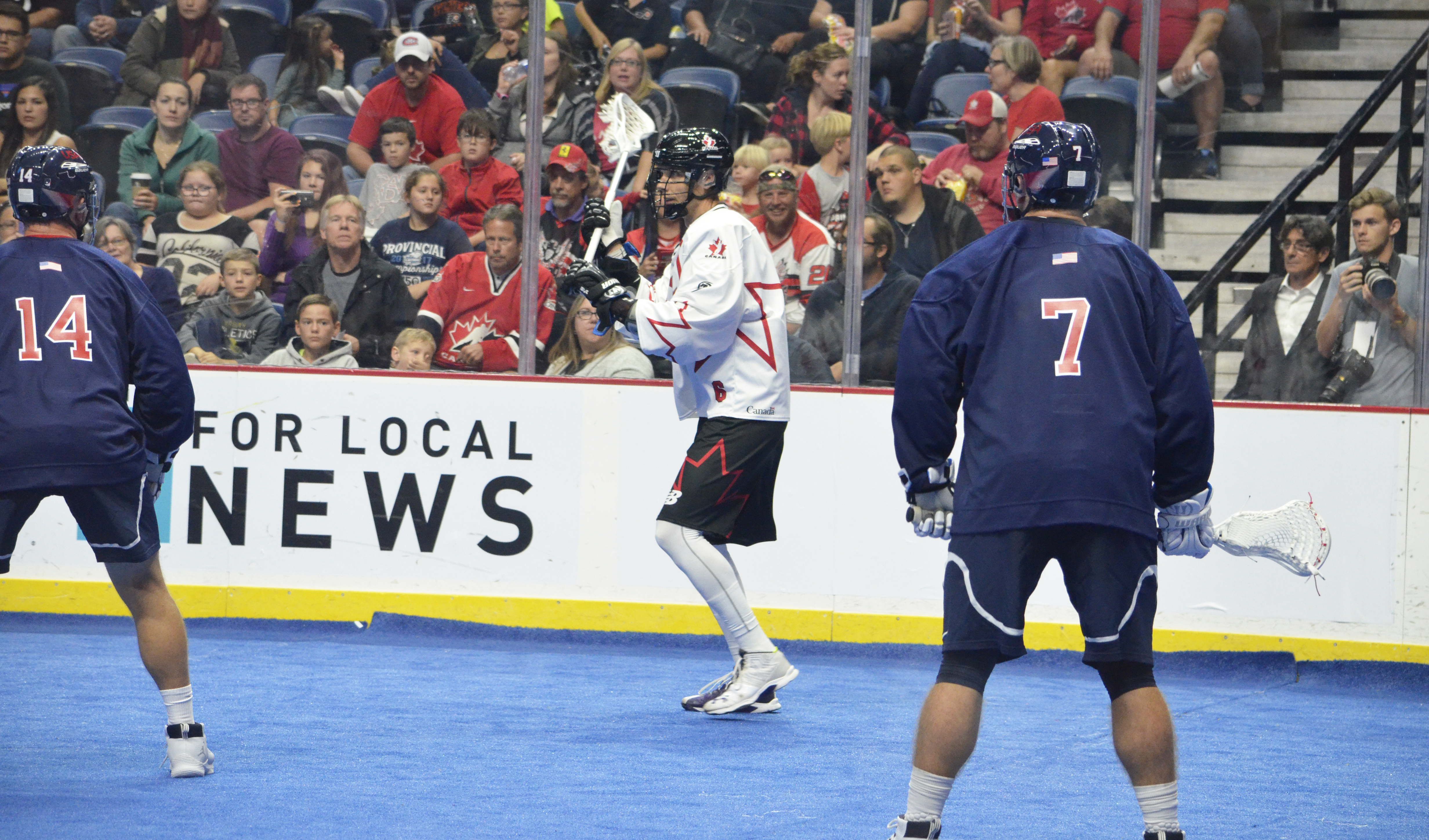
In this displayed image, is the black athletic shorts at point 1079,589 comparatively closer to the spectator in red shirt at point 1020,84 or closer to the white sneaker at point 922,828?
the white sneaker at point 922,828

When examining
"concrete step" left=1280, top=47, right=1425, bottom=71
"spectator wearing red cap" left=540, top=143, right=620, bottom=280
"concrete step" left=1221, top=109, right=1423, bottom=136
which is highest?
"concrete step" left=1280, top=47, right=1425, bottom=71

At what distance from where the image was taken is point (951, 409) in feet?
9.57

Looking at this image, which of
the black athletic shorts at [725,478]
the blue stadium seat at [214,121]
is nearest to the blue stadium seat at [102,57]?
the blue stadium seat at [214,121]

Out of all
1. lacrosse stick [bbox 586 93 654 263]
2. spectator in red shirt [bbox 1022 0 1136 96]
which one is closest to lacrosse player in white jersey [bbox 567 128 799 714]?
lacrosse stick [bbox 586 93 654 263]

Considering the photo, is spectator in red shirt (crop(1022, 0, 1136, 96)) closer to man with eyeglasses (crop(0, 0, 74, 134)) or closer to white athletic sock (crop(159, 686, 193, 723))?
white athletic sock (crop(159, 686, 193, 723))

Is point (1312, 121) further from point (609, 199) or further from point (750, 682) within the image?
point (750, 682)

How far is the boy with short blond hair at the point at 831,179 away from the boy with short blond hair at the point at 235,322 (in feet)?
8.15

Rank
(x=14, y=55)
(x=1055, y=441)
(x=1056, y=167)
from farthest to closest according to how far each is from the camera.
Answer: (x=14, y=55)
(x=1056, y=167)
(x=1055, y=441)

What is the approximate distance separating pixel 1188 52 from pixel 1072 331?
3885mm

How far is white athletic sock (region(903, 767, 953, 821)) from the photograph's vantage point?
281 centimetres

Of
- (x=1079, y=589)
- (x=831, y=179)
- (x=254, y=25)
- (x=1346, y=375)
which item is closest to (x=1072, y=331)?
(x=1079, y=589)

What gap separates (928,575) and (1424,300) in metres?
2.31

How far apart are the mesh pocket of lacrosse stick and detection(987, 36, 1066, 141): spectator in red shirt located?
7.67 feet

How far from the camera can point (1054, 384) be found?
280cm
